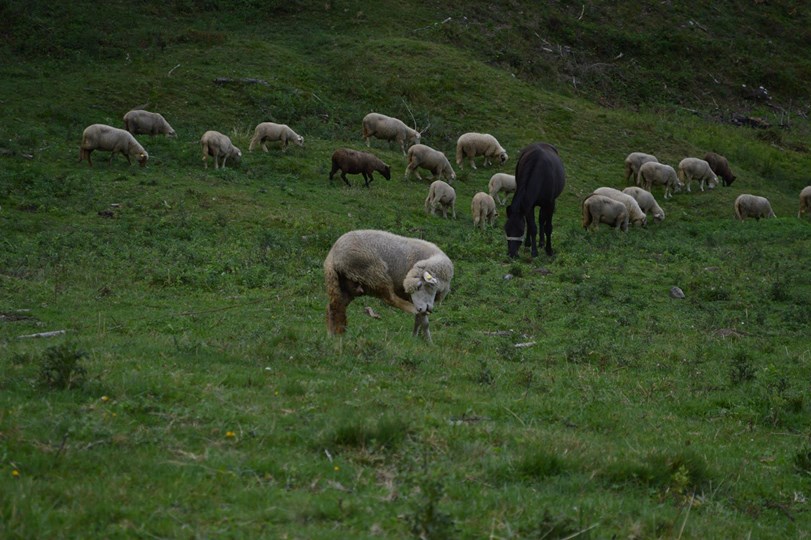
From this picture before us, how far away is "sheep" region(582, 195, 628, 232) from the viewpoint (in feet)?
86.2

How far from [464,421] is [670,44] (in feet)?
165

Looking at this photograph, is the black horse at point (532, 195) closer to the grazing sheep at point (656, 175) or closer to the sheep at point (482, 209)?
the sheep at point (482, 209)

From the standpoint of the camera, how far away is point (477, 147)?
109 feet

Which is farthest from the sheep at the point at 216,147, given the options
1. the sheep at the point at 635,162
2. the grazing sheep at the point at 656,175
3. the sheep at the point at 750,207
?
the sheep at the point at 750,207

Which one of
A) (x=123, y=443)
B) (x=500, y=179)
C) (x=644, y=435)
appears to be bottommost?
(x=500, y=179)

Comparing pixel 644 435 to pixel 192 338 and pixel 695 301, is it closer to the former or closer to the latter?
pixel 192 338

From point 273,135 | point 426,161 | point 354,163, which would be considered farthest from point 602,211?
point 273,135

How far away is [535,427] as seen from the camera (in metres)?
7.64

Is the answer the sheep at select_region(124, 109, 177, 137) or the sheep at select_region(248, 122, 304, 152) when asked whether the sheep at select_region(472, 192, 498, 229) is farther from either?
the sheep at select_region(124, 109, 177, 137)

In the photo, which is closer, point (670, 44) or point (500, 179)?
point (500, 179)

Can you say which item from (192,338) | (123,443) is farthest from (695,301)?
(123,443)

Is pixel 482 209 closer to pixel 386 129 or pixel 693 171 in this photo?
pixel 386 129

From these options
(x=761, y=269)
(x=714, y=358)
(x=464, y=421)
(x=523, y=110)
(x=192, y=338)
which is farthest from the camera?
(x=523, y=110)

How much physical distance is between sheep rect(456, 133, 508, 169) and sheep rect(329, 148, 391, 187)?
15.9ft
